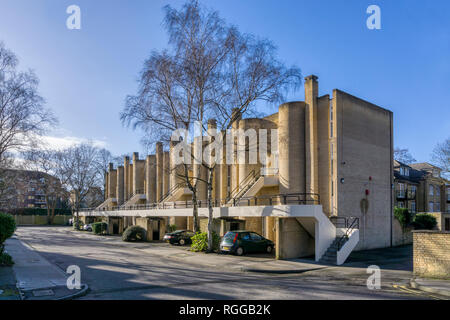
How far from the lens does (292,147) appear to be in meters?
21.2

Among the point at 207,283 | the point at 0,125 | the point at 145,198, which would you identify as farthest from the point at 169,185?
the point at 207,283

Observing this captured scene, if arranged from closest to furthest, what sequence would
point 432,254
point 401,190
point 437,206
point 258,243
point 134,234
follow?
point 432,254 < point 258,243 < point 134,234 < point 401,190 < point 437,206

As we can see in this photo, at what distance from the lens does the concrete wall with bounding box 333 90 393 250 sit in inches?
813

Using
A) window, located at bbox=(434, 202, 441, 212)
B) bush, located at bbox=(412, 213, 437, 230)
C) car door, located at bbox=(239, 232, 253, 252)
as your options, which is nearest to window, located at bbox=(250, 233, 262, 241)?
car door, located at bbox=(239, 232, 253, 252)

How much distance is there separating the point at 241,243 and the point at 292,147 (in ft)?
21.4

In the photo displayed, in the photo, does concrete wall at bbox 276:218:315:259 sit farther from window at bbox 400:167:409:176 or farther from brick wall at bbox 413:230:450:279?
window at bbox 400:167:409:176

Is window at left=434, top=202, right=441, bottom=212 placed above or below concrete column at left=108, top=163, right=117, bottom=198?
below

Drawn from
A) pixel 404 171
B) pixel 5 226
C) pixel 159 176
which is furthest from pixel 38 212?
pixel 404 171

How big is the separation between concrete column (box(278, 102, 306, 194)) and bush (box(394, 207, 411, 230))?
9095mm

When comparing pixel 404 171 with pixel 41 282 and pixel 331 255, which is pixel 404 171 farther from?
pixel 41 282

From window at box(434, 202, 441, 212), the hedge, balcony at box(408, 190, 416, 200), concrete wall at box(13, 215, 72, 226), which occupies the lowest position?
concrete wall at box(13, 215, 72, 226)

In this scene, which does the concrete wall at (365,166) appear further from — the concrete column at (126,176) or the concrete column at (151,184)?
the concrete column at (126,176)
